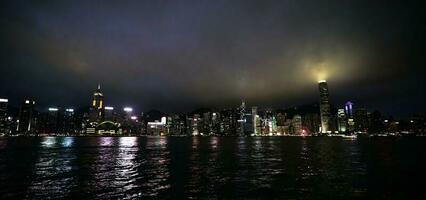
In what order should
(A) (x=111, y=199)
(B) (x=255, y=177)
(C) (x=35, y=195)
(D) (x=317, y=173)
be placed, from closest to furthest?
1. (A) (x=111, y=199)
2. (C) (x=35, y=195)
3. (B) (x=255, y=177)
4. (D) (x=317, y=173)

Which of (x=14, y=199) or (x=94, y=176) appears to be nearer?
(x=14, y=199)

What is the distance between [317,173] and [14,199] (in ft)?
128

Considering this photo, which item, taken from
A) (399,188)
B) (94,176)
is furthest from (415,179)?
(94,176)

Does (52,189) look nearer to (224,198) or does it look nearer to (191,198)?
(191,198)

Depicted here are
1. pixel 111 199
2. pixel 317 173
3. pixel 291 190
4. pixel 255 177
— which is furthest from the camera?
pixel 317 173

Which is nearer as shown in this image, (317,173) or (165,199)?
(165,199)

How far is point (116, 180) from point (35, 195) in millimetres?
9732

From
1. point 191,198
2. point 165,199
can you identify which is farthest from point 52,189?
point 191,198

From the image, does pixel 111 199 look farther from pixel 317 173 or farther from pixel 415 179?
pixel 415 179

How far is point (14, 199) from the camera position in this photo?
26297mm

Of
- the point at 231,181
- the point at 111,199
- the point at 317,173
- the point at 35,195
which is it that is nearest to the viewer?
the point at 111,199

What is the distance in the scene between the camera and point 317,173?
136ft

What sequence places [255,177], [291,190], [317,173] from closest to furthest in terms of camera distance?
[291,190], [255,177], [317,173]

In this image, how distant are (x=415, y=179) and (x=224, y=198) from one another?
2806 cm
